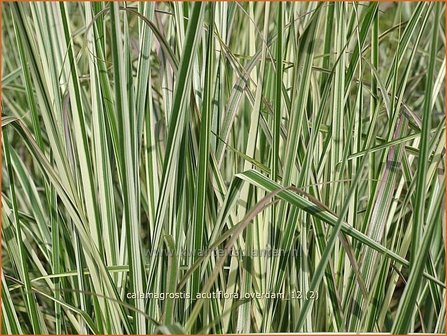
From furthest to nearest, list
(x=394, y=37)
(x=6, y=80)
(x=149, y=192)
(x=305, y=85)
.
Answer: (x=394, y=37) < (x=6, y=80) < (x=149, y=192) < (x=305, y=85)

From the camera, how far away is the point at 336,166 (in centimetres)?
81

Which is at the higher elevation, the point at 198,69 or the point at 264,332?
the point at 198,69

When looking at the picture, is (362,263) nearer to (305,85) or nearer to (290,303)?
(290,303)

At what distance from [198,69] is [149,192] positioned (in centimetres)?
21

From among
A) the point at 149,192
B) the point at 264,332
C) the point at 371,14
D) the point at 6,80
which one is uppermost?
the point at 371,14

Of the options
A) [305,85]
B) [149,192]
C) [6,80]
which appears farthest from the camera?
[6,80]

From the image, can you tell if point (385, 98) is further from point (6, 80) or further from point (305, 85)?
point (6, 80)

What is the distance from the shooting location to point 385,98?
742 mm

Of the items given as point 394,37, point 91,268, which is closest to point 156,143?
point 91,268

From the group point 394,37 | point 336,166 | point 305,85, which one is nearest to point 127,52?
point 305,85

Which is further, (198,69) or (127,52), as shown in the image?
(198,69)

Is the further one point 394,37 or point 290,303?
point 394,37

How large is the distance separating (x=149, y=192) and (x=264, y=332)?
246 millimetres

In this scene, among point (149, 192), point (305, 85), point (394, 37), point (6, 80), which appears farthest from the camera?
point (394, 37)
